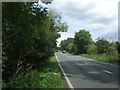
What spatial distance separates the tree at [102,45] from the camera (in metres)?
68.9

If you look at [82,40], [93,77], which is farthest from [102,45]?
[93,77]

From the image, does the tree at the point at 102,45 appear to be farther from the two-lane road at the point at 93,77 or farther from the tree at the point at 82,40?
the two-lane road at the point at 93,77

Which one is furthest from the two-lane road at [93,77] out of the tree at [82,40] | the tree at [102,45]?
the tree at [82,40]

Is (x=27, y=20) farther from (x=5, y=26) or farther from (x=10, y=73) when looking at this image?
(x=10, y=73)

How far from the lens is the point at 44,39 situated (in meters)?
23.1

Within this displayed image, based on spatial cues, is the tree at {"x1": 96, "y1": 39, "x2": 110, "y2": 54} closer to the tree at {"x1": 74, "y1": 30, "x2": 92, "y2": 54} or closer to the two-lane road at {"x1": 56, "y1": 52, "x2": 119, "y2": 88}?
the tree at {"x1": 74, "y1": 30, "x2": 92, "y2": 54}

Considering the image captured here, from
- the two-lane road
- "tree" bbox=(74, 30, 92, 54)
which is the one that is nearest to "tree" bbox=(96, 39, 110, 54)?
"tree" bbox=(74, 30, 92, 54)

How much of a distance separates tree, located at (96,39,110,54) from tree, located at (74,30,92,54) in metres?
30.5

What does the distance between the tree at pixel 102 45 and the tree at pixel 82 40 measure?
30496mm

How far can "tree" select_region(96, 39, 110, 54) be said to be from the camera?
68.9 metres

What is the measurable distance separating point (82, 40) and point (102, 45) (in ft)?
125

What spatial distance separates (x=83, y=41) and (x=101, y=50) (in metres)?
36.5

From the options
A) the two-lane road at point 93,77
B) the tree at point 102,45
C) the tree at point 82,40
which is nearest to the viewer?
the two-lane road at point 93,77

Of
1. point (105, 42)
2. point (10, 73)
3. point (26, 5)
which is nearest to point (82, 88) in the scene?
point (10, 73)
